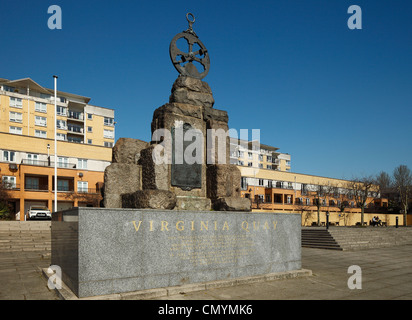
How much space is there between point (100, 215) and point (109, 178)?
173cm

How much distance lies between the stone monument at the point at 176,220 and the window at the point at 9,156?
115ft

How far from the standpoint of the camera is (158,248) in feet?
19.8

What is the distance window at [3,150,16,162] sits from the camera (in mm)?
36541

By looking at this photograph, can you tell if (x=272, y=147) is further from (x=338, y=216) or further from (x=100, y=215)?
(x=100, y=215)

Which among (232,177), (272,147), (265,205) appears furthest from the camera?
(272,147)

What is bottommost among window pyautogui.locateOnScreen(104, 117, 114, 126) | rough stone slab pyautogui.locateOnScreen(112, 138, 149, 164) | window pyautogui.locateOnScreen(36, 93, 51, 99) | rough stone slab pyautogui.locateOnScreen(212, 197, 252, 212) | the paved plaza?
the paved plaza

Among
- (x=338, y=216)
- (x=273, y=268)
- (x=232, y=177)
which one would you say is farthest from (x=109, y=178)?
(x=338, y=216)

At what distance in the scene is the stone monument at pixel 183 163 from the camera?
23.4ft

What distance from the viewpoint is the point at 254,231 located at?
751cm

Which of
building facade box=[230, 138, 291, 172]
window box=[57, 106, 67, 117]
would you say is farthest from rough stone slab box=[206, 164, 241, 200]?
building facade box=[230, 138, 291, 172]

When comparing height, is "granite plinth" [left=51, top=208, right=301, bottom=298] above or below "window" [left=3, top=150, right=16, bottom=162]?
below

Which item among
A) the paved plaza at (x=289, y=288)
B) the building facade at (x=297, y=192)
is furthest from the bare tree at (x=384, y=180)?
the paved plaza at (x=289, y=288)

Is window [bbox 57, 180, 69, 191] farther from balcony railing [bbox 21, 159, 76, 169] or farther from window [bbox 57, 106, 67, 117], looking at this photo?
window [bbox 57, 106, 67, 117]

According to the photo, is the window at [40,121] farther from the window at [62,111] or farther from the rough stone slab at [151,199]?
the rough stone slab at [151,199]
